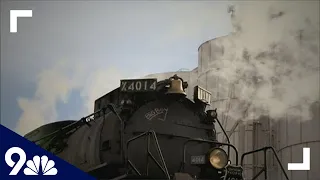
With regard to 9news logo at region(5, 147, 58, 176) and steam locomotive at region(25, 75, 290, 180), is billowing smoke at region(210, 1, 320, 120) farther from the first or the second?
9news logo at region(5, 147, 58, 176)

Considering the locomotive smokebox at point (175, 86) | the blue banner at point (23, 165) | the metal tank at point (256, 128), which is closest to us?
A: the blue banner at point (23, 165)

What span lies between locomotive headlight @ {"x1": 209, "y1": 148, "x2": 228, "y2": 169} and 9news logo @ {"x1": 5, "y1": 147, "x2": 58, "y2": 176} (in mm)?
1500

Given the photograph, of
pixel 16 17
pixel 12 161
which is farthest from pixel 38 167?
pixel 16 17

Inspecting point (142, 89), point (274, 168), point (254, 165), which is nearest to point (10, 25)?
point (142, 89)

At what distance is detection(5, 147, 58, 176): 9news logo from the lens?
179 inches

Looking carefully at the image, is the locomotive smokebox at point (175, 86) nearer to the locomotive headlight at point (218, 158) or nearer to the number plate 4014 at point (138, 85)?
the number plate 4014 at point (138, 85)

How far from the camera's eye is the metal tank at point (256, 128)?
10531 millimetres

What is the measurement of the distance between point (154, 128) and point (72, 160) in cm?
114

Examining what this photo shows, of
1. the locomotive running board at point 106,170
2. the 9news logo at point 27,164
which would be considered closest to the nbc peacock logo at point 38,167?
the 9news logo at point 27,164

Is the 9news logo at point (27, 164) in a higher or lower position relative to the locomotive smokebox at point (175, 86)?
lower

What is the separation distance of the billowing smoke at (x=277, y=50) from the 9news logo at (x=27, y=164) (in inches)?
186

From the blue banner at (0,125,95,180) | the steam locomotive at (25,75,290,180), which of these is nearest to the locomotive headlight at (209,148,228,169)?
the steam locomotive at (25,75,290,180)

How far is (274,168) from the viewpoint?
1020 cm

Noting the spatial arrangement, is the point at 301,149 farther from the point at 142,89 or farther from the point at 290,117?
the point at 142,89
